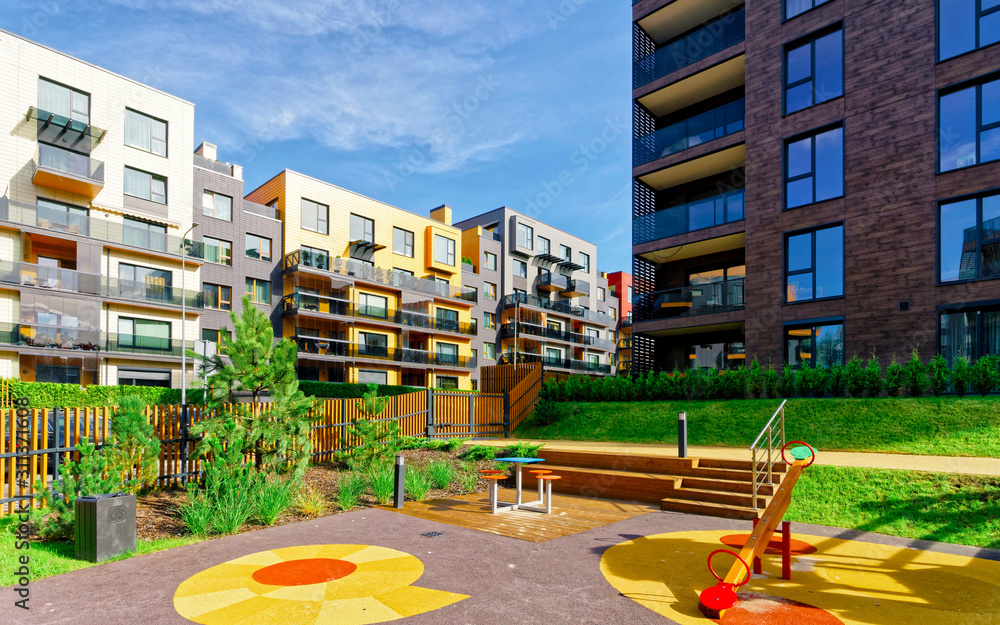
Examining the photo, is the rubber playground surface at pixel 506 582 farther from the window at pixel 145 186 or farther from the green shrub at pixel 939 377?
the window at pixel 145 186

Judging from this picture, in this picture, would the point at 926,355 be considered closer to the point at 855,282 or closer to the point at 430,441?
the point at 855,282

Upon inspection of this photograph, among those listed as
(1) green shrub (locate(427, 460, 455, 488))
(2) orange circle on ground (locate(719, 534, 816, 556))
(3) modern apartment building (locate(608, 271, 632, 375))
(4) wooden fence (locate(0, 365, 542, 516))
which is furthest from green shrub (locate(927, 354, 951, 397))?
(3) modern apartment building (locate(608, 271, 632, 375))

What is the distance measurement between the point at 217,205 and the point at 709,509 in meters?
34.7

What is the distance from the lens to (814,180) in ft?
65.0

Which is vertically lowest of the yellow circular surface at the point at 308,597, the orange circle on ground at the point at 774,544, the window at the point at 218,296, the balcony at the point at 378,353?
the orange circle on ground at the point at 774,544

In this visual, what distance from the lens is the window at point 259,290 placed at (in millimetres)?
37062

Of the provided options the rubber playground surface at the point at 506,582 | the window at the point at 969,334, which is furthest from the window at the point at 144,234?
the window at the point at 969,334

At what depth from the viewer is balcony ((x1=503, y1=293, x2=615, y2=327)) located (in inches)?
2168

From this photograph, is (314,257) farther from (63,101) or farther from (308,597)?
(308,597)

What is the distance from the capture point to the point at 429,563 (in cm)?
721

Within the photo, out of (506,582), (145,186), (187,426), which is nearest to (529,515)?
(506,582)

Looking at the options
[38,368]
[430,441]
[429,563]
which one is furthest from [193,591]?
[38,368]

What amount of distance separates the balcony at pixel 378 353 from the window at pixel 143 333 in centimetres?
764

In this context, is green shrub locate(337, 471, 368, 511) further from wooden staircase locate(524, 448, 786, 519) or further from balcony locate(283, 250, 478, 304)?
balcony locate(283, 250, 478, 304)
